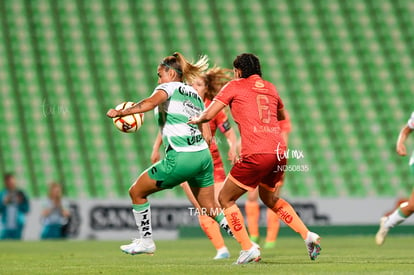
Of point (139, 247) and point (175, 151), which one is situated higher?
point (175, 151)

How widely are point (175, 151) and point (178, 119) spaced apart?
11.7 inches

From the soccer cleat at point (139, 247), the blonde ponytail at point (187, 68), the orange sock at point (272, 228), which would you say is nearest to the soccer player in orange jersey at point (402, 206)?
the orange sock at point (272, 228)

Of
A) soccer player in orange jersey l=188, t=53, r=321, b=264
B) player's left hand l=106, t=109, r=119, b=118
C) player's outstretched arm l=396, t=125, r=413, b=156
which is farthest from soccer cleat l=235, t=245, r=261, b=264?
player's outstretched arm l=396, t=125, r=413, b=156

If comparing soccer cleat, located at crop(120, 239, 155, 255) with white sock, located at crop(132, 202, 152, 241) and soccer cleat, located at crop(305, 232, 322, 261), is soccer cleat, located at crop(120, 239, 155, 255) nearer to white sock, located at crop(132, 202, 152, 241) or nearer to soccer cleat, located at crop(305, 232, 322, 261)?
white sock, located at crop(132, 202, 152, 241)

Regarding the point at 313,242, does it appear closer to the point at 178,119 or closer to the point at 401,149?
the point at 178,119

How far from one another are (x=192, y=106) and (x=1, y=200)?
9.87 metres

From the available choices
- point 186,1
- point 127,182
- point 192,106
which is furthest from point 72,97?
point 192,106

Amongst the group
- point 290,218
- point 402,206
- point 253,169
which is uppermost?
point 253,169

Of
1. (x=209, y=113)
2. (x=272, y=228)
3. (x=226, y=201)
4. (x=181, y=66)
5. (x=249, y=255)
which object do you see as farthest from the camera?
(x=272, y=228)

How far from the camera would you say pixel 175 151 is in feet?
27.3

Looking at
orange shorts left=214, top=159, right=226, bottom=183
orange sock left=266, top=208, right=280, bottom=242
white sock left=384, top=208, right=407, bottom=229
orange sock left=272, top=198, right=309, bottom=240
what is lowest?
orange sock left=266, top=208, right=280, bottom=242

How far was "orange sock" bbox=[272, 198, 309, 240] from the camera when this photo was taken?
8398 millimetres

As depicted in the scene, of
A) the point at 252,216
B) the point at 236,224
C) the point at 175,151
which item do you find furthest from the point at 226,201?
the point at 252,216

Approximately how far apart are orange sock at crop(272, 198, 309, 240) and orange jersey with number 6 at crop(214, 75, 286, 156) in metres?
0.56
